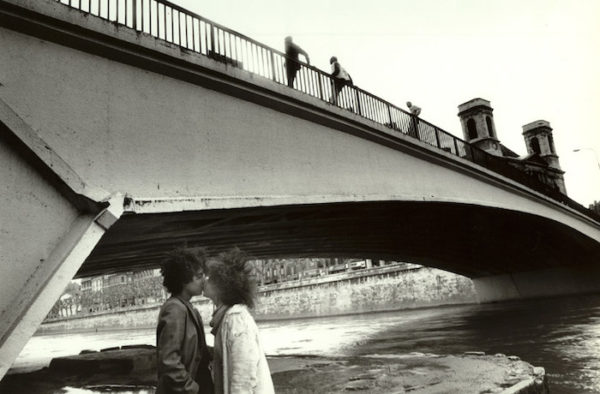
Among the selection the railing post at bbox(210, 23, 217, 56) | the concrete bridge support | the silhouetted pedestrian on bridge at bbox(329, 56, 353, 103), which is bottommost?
the concrete bridge support

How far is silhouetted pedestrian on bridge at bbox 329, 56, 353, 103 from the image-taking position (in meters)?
9.38

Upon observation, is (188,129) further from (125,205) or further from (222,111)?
(125,205)

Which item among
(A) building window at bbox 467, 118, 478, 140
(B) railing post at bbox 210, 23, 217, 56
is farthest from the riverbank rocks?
(A) building window at bbox 467, 118, 478, 140

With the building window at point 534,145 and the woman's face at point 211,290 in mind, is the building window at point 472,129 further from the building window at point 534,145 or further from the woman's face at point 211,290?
the woman's face at point 211,290

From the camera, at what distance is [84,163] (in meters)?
4.64

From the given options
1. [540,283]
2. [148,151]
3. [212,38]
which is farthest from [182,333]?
[540,283]

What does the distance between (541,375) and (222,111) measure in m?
5.29

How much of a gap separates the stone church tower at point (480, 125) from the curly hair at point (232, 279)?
3485 centimetres

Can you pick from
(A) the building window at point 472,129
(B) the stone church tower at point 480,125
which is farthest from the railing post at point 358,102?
(A) the building window at point 472,129

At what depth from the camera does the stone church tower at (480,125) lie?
3450 cm

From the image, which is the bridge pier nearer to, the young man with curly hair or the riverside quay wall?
the riverside quay wall

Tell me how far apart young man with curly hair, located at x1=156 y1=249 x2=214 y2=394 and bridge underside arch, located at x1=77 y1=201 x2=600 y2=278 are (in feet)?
7.12

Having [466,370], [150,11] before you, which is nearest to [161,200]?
[150,11]

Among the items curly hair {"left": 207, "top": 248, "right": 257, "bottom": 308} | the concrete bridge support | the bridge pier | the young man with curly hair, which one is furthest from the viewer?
the bridge pier
